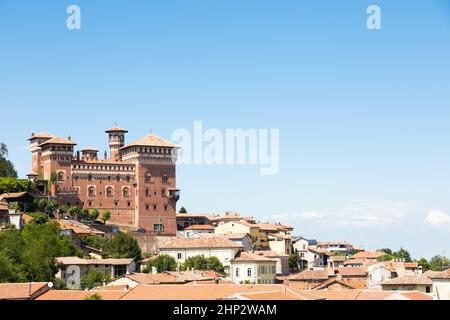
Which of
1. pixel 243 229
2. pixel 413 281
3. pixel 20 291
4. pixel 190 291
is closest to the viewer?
pixel 190 291

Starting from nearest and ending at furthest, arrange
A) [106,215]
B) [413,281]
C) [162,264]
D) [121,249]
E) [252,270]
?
1. [413,281]
2. [252,270]
3. [162,264]
4. [121,249]
5. [106,215]

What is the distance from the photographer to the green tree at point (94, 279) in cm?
5344

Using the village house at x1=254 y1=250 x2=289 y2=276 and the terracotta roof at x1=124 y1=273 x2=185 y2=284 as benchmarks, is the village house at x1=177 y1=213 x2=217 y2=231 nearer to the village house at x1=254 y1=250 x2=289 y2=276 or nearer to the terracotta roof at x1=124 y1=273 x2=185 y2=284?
the village house at x1=254 y1=250 x2=289 y2=276

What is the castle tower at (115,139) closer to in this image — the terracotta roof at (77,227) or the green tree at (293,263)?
the terracotta roof at (77,227)

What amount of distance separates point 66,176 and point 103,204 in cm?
381

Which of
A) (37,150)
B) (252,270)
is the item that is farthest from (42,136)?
(252,270)

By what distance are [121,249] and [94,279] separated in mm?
12511

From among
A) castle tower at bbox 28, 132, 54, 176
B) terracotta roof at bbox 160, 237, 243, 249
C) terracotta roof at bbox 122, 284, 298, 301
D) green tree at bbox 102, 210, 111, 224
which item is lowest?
terracotta roof at bbox 122, 284, 298, 301

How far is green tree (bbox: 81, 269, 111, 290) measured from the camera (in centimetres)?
5344

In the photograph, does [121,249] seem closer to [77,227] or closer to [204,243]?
[204,243]

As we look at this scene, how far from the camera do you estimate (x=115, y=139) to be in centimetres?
9306

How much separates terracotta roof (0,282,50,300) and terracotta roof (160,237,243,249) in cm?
2818

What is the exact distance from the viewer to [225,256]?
6744 centimetres

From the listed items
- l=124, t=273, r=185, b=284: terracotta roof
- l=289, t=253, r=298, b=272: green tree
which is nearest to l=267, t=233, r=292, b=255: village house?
l=289, t=253, r=298, b=272: green tree
